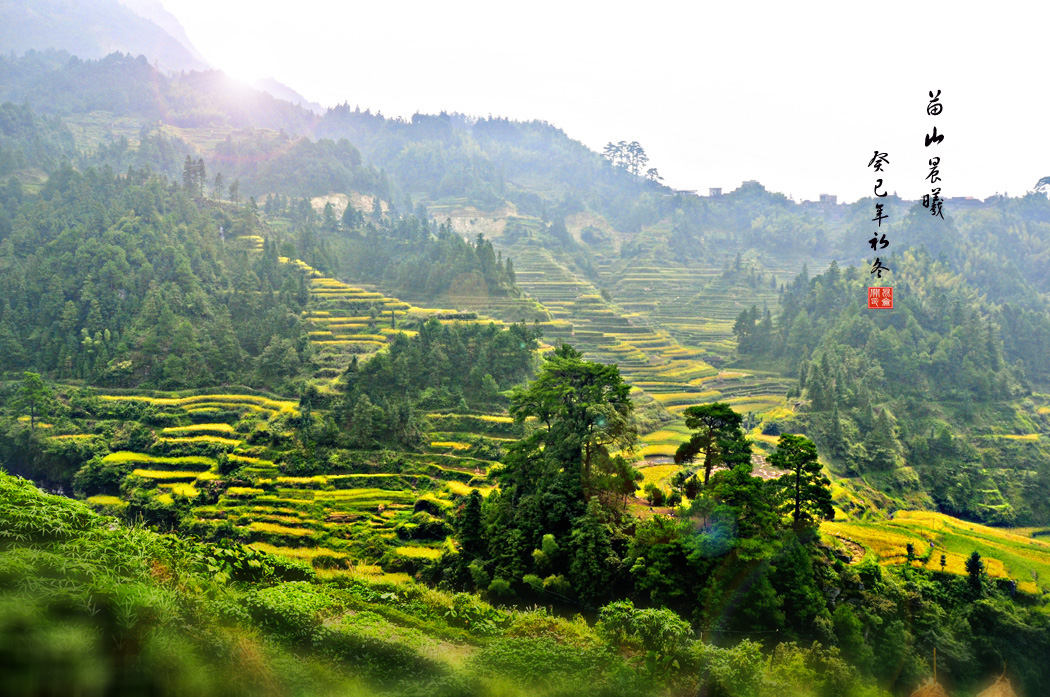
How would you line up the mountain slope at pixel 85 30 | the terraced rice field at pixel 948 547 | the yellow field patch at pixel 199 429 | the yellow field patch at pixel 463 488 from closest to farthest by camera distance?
the terraced rice field at pixel 948 547, the yellow field patch at pixel 463 488, the yellow field patch at pixel 199 429, the mountain slope at pixel 85 30

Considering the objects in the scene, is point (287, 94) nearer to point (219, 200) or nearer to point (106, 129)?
point (106, 129)

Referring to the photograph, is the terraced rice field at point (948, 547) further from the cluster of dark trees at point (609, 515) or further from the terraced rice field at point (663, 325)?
the terraced rice field at point (663, 325)

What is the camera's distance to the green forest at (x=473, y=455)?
8383mm

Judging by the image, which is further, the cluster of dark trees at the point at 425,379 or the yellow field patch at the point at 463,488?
the cluster of dark trees at the point at 425,379

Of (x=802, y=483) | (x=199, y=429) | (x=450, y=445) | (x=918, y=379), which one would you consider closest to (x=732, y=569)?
(x=802, y=483)

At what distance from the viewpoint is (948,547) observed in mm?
19156

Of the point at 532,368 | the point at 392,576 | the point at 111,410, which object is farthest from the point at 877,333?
the point at 111,410

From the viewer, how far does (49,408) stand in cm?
2520

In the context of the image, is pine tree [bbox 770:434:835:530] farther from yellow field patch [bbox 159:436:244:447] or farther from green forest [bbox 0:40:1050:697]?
yellow field patch [bbox 159:436:244:447]

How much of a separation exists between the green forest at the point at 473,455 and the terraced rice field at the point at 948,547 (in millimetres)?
167

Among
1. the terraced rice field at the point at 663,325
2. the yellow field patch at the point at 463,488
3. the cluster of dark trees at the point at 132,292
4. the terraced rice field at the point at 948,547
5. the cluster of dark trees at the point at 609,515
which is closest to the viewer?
the cluster of dark trees at the point at 609,515

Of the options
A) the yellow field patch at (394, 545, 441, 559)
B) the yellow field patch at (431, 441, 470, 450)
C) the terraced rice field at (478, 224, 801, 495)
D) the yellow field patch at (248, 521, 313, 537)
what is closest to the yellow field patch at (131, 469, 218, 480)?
the yellow field patch at (248, 521, 313, 537)

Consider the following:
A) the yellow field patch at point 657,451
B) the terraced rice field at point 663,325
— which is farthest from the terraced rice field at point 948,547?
the terraced rice field at point 663,325

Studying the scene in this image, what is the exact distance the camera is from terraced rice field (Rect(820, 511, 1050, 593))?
56.9 feet
